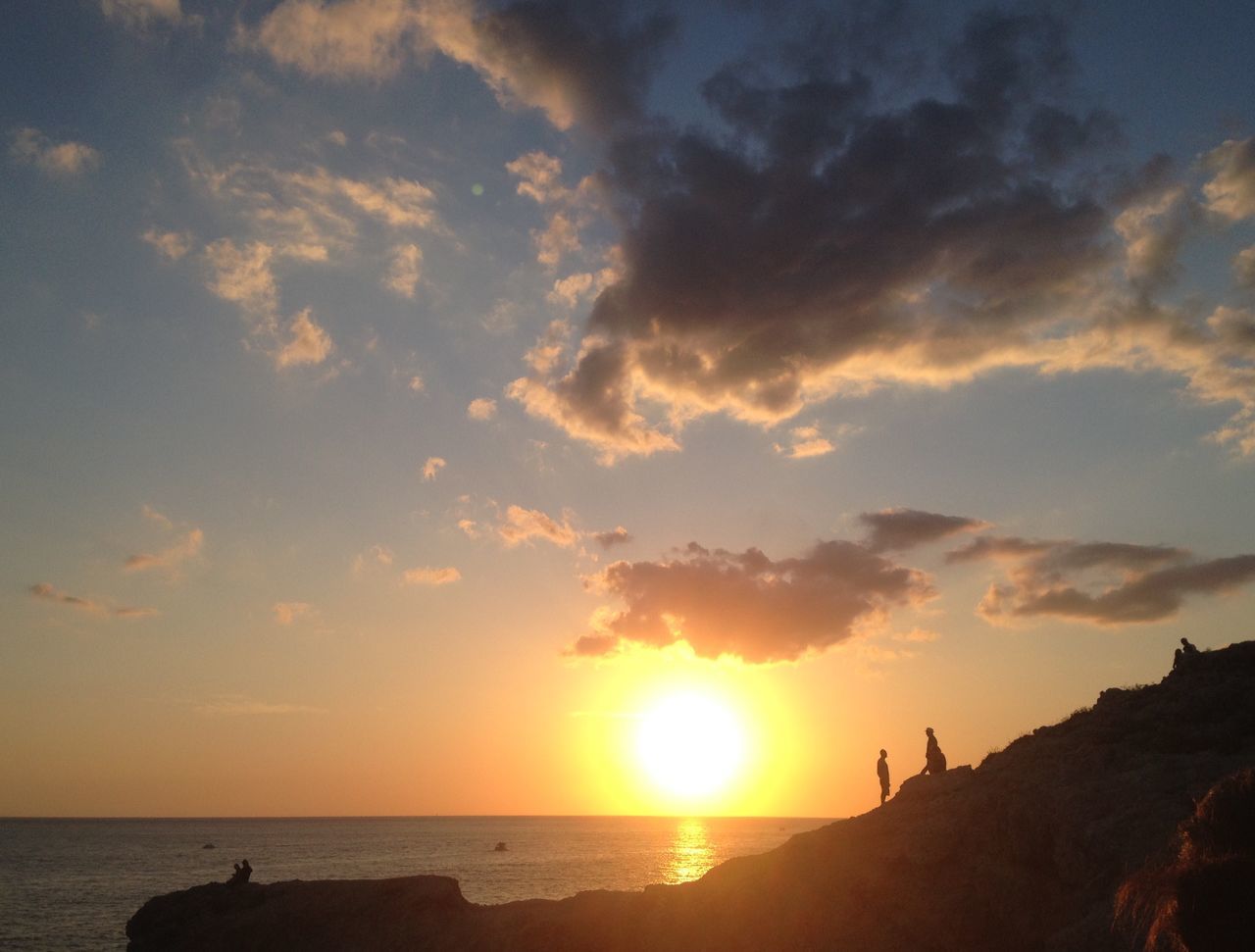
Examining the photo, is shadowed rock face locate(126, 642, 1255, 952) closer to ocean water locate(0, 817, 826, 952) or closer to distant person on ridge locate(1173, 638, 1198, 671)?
distant person on ridge locate(1173, 638, 1198, 671)

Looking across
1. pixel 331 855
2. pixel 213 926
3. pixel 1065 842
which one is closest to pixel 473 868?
pixel 331 855

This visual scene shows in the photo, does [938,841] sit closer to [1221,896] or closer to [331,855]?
[1221,896]

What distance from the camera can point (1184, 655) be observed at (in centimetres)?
2767

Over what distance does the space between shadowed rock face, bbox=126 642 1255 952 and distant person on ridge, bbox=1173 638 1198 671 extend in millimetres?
456

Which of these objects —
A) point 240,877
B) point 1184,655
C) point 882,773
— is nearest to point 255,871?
point 240,877

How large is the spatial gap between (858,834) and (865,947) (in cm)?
345

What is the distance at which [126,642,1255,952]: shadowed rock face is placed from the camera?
2028 centimetres

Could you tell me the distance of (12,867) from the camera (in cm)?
13062

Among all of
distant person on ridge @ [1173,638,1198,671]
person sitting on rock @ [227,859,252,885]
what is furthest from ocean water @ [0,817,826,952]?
distant person on ridge @ [1173,638,1198,671]

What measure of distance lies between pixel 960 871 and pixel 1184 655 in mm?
11484

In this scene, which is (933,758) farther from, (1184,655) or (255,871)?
(255,871)

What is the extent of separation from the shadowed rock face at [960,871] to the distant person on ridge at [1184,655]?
0.46m

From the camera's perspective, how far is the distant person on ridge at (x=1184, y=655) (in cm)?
2706

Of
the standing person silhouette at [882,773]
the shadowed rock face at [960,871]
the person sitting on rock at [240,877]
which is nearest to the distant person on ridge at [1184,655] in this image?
the shadowed rock face at [960,871]
